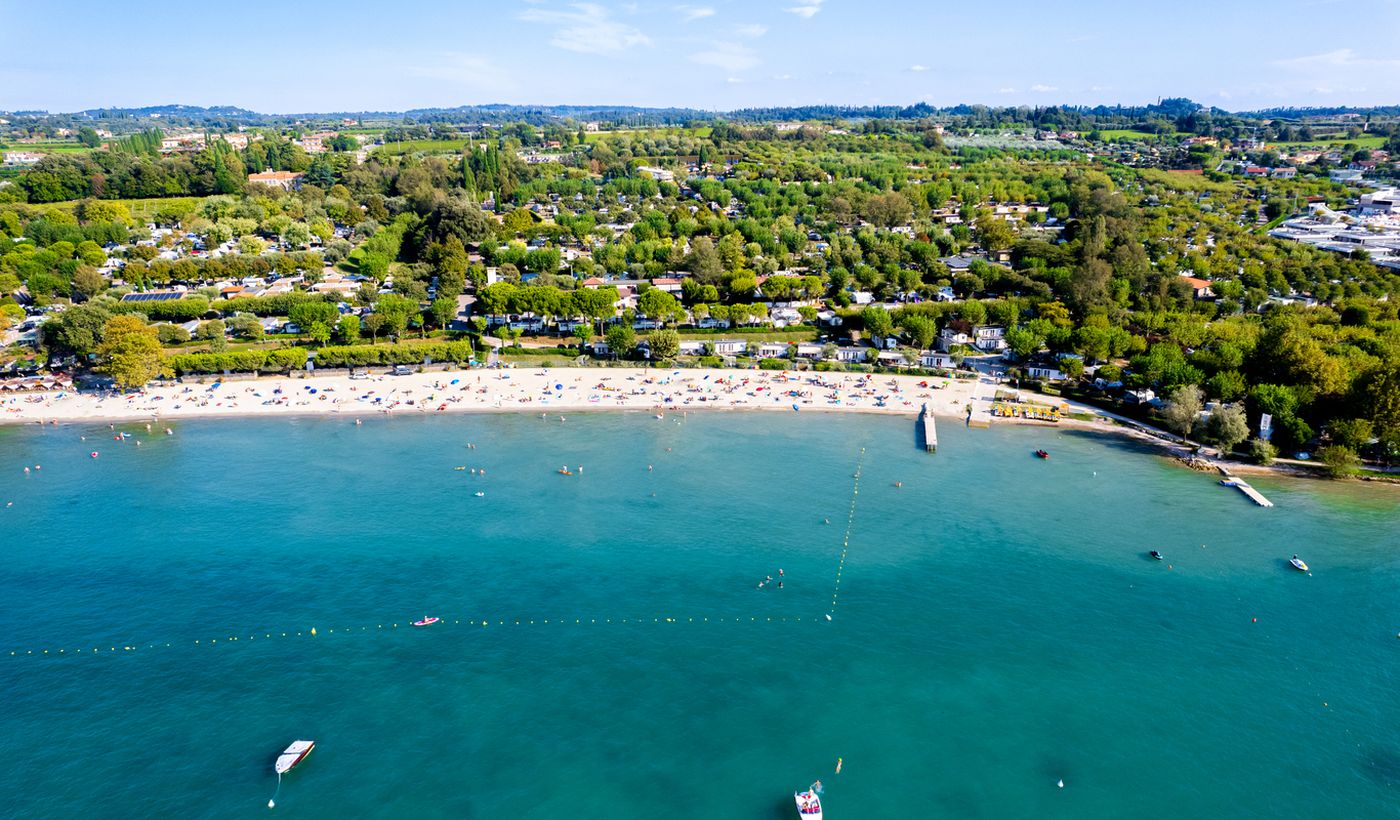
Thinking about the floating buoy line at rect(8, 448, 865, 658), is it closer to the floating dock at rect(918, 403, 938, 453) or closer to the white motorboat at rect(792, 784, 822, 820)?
the white motorboat at rect(792, 784, 822, 820)

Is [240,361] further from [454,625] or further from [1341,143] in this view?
[1341,143]

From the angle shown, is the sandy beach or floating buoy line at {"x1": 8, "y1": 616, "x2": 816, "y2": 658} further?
the sandy beach

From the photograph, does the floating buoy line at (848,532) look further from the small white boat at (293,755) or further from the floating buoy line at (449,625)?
the small white boat at (293,755)

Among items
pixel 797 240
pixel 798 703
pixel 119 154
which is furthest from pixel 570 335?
pixel 119 154

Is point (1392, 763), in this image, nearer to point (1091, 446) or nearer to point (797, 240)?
point (1091, 446)

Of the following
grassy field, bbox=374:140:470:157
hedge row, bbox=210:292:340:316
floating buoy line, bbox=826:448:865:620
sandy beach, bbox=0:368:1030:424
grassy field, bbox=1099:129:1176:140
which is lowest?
floating buoy line, bbox=826:448:865:620

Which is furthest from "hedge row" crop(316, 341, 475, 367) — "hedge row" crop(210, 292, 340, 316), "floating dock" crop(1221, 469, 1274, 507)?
"floating dock" crop(1221, 469, 1274, 507)
